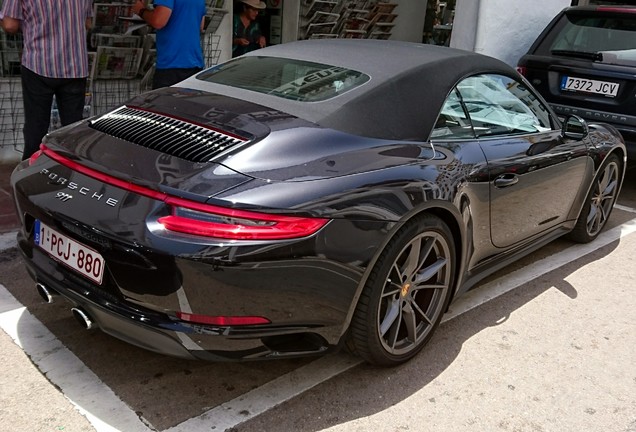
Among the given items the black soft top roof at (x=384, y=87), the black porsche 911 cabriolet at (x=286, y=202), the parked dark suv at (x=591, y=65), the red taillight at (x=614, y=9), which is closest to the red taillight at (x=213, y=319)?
the black porsche 911 cabriolet at (x=286, y=202)

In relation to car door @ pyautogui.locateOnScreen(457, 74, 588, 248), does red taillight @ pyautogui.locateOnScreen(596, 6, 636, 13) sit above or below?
above

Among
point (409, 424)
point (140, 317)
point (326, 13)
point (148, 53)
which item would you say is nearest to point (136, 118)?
point (140, 317)

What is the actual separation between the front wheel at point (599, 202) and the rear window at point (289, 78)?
7.91ft

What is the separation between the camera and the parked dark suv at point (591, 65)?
5805 millimetres

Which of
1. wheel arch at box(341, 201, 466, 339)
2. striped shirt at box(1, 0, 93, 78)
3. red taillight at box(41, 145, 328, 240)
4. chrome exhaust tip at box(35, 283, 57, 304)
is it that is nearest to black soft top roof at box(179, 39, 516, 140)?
wheel arch at box(341, 201, 466, 339)

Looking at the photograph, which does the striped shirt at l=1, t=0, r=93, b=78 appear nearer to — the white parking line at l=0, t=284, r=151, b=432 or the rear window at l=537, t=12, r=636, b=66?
the white parking line at l=0, t=284, r=151, b=432

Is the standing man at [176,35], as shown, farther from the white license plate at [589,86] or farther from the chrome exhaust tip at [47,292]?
the white license plate at [589,86]

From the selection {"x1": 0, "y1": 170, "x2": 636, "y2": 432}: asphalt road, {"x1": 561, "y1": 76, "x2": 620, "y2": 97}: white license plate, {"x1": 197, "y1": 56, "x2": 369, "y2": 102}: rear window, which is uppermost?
{"x1": 197, "y1": 56, "x2": 369, "y2": 102}: rear window

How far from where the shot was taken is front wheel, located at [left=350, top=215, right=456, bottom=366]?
2.73 meters

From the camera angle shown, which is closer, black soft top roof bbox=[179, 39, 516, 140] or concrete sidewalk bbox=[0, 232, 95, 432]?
concrete sidewalk bbox=[0, 232, 95, 432]

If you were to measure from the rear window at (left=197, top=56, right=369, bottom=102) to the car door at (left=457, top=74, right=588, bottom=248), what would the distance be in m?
0.66

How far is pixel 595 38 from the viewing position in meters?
6.14

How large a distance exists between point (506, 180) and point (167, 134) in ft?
5.87

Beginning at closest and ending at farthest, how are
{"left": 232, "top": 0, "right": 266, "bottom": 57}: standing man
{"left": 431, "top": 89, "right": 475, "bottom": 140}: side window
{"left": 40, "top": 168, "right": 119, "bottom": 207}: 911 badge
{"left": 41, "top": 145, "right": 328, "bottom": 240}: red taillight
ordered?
{"left": 41, "top": 145, "right": 328, "bottom": 240}: red taillight, {"left": 40, "top": 168, "right": 119, "bottom": 207}: 911 badge, {"left": 431, "top": 89, "right": 475, "bottom": 140}: side window, {"left": 232, "top": 0, "right": 266, "bottom": 57}: standing man
